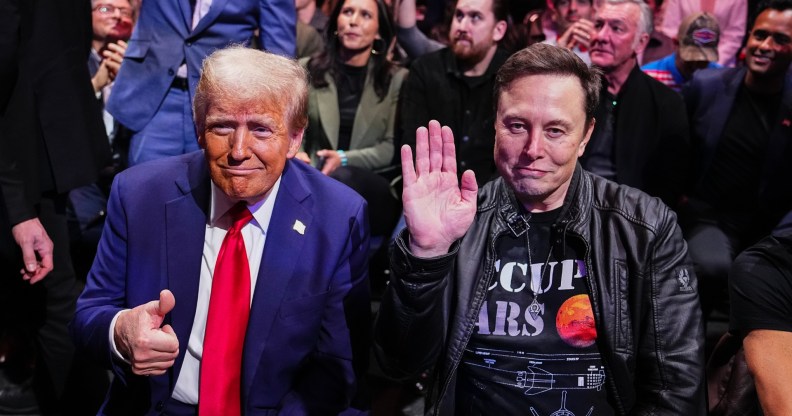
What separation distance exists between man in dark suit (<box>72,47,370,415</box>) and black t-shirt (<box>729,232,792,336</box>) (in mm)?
1030

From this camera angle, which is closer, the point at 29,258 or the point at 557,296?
the point at 557,296

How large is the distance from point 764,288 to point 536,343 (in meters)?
0.63

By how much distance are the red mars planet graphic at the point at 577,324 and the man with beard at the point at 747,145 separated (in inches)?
68.4

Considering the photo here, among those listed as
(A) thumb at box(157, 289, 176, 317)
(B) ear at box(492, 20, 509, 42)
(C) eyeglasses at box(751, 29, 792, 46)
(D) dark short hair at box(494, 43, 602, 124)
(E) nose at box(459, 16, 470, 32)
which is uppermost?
(D) dark short hair at box(494, 43, 602, 124)

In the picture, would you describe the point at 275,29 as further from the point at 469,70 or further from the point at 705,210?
the point at 705,210

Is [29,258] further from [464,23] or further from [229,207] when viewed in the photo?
[464,23]

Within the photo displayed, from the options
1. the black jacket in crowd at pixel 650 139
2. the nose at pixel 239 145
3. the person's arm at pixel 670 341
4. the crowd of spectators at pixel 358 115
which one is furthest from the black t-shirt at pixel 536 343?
the black jacket in crowd at pixel 650 139

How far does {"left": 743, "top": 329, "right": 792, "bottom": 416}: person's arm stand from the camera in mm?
2309

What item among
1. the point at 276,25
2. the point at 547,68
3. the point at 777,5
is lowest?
the point at 276,25

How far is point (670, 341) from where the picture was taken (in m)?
2.38

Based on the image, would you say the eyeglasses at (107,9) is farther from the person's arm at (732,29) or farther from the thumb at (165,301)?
the person's arm at (732,29)

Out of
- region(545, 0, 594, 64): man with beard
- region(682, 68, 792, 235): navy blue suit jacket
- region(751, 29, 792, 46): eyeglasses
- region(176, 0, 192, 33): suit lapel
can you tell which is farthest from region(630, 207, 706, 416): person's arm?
region(545, 0, 594, 64): man with beard

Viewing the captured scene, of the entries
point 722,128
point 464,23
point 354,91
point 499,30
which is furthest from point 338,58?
point 722,128

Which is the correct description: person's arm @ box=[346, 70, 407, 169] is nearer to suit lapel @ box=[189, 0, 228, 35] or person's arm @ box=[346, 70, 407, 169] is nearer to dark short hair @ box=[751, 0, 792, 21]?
suit lapel @ box=[189, 0, 228, 35]
